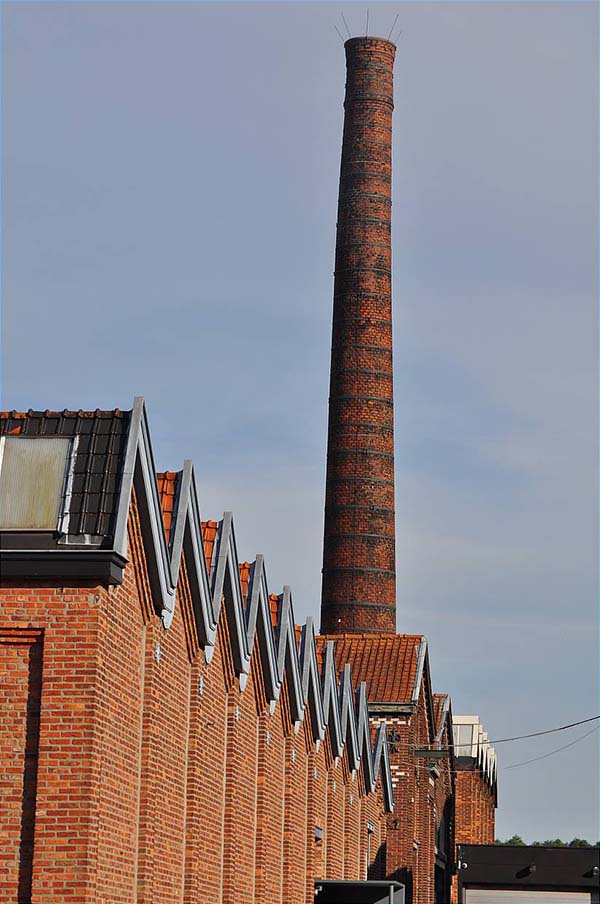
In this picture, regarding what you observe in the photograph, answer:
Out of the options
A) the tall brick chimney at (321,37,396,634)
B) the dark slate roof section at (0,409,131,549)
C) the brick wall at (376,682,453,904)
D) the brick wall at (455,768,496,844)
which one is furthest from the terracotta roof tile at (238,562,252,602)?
the brick wall at (455,768,496,844)

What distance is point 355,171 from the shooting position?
53031 mm

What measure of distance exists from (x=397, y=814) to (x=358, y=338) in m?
16.4

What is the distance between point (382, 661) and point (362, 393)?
10.6m

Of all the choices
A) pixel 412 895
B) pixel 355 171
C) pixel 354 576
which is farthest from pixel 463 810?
pixel 355 171

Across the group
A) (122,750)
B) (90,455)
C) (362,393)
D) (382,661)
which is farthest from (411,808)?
(90,455)

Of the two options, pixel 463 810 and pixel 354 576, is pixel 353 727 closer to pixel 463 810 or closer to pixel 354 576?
pixel 354 576

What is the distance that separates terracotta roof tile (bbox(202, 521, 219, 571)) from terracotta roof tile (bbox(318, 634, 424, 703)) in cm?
2174

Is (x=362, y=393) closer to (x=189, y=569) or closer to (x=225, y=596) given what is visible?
(x=225, y=596)

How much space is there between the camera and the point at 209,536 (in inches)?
841

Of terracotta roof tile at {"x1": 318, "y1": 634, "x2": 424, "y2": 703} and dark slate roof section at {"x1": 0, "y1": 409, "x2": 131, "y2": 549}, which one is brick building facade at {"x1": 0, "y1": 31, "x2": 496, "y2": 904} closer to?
dark slate roof section at {"x1": 0, "y1": 409, "x2": 131, "y2": 549}

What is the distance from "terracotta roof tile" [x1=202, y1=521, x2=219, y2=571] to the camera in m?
20.9

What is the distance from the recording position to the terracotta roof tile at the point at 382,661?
42.7 meters

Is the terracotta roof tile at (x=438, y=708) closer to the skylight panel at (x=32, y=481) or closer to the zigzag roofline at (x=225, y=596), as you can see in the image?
the zigzag roofline at (x=225, y=596)

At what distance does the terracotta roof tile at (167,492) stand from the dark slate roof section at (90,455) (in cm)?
250
